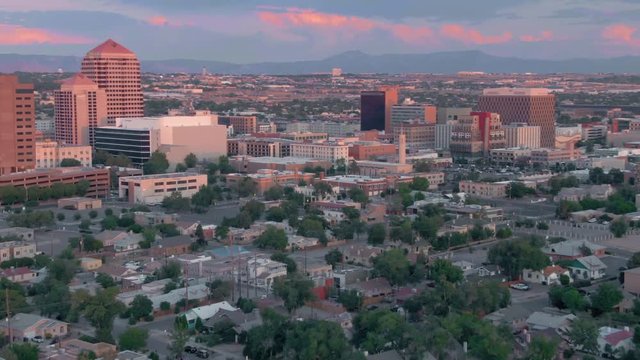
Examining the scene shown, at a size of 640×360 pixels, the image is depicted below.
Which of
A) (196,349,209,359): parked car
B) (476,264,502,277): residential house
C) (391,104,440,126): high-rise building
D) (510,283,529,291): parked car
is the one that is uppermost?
(391,104,440,126): high-rise building

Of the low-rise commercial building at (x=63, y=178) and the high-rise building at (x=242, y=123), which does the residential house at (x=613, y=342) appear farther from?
the high-rise building at (x=242, y=123)

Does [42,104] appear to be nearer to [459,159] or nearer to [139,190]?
[459,159]

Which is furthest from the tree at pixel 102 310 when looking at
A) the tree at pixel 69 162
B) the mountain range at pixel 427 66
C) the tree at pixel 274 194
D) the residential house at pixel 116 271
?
the mountain range at pixel 427 66

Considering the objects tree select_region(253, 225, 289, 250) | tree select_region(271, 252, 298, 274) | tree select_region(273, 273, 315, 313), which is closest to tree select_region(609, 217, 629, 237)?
tree select_region(253, 225, 289, 250)

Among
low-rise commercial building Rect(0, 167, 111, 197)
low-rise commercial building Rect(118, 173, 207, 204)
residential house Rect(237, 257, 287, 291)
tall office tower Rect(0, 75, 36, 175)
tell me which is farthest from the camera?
tall office tower Rect(0, 75, 36, 175)

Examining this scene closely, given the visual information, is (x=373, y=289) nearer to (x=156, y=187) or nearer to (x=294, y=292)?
(x=294, y=292)

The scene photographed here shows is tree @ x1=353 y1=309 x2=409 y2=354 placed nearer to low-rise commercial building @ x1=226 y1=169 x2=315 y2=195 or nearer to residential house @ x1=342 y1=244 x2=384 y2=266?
residential house @ x1=342 y1=244 x2=384 y2=266
